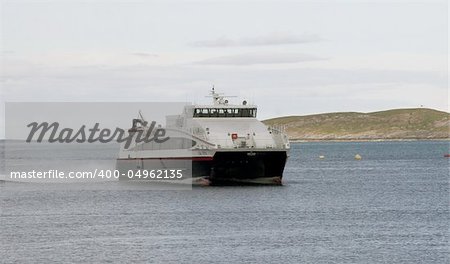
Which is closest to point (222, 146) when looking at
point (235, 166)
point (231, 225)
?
point (235, 166)

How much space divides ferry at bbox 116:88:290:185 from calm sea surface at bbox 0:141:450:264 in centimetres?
202

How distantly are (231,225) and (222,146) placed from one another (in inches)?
980

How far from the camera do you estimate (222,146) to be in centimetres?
8700

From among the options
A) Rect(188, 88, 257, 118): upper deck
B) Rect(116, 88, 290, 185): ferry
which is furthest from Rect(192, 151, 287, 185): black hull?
Rect(188, 88, 257, 118): upper deck

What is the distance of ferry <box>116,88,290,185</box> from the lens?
87.2 m

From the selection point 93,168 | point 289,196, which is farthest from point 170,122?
point 93,168

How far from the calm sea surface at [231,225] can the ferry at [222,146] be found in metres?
2.02

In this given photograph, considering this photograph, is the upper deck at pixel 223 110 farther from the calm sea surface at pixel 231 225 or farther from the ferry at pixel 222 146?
the calm sea surface at pixel 231 225

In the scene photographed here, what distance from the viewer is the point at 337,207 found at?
245ft

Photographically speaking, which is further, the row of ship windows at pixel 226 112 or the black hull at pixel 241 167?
the row of ship windows at pixel 226 112

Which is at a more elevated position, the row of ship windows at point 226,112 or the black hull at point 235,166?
the row of ship windows at point 226,112

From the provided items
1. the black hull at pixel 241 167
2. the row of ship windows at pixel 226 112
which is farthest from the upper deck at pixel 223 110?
the black hull at pixel 241 167

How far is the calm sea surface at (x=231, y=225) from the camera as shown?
50344mm

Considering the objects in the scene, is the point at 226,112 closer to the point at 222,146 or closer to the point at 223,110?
the point at 223,110
